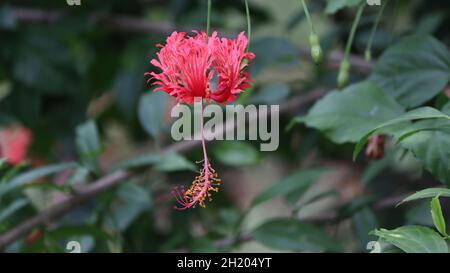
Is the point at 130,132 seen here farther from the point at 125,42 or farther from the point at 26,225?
the point at 26,225

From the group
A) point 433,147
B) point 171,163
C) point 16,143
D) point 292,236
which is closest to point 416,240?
point 433,147

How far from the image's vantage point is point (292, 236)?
109cm

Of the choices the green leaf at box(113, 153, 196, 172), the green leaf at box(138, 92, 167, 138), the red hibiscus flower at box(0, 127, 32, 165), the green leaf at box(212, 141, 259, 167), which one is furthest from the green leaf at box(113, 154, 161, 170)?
the red hibiscus flower at box(0, 127, 32, 165)

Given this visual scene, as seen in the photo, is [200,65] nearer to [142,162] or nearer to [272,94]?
[142,162]

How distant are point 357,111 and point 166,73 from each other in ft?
0.87

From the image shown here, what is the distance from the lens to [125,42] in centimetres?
170

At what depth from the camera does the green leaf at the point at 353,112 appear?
88 cm

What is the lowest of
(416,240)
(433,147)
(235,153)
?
(416,240)

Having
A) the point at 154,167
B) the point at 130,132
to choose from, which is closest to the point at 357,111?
the point at 154,167

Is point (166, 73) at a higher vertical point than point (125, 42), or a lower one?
lower

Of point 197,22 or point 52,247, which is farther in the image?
point 197,22

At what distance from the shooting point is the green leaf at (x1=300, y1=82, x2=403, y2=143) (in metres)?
0.88

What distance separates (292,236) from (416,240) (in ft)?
1.37
